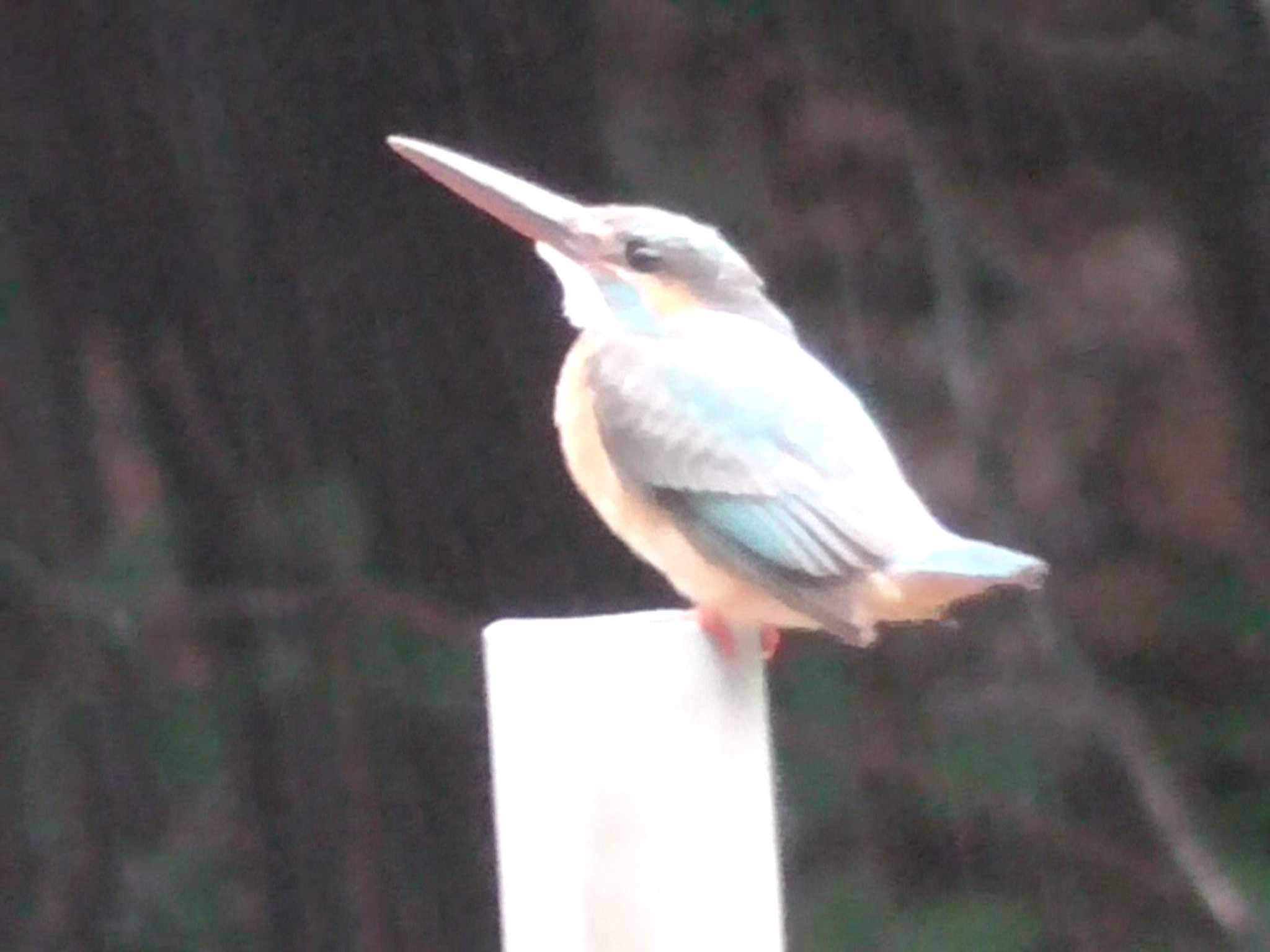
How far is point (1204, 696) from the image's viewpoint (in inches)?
67.4

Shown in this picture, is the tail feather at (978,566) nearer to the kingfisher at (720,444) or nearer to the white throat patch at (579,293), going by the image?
the kingfisher at (720,444)

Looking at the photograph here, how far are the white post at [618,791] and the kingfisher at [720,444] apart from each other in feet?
0.26

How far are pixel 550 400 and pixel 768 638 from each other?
732 millimetres

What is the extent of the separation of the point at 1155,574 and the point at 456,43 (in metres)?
0.69

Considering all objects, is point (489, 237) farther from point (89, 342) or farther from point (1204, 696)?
point (1204, 696)

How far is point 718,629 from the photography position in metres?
0.88

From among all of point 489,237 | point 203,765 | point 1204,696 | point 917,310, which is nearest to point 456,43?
point 489,237

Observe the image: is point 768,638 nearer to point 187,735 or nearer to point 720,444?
point 720,444

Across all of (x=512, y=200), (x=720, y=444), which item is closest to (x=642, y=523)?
(x=720, y=444)

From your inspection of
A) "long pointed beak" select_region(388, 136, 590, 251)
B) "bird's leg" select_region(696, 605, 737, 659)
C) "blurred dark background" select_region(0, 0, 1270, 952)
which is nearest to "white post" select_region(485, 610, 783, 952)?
"bird's leg" select_region(696, 605, 737, 659)

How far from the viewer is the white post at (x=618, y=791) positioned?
0.78 metres

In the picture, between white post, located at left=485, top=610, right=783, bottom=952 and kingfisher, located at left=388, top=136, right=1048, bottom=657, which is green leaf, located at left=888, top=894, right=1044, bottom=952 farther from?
white post, located at left=485, top=610, right=783, bottom=952

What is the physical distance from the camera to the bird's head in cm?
98

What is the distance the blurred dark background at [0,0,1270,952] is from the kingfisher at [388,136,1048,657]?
2.19ft
